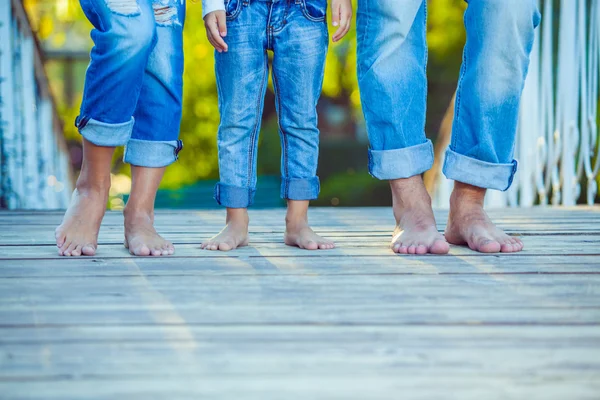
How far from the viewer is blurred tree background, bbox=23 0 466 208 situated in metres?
5.92

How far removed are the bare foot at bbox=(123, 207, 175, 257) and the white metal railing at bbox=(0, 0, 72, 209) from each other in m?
1.48

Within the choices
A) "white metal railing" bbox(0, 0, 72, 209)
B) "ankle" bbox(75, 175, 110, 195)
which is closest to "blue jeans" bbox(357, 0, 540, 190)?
"ankle" bbox(75, 175, 110, 195)

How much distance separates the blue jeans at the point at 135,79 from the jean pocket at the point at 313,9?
11.8 inches

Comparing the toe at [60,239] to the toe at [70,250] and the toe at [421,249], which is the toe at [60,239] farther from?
the toe at [421,249]

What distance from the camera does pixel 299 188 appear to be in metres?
1.97

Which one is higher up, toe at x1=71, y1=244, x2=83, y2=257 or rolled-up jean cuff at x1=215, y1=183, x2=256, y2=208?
rolled-up jean cuff at x1=215, y1=183, x2=256, y2=208

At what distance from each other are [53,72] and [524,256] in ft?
33.6

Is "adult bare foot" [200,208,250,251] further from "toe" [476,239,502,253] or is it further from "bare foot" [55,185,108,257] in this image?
"toe" [476,239,502,253]

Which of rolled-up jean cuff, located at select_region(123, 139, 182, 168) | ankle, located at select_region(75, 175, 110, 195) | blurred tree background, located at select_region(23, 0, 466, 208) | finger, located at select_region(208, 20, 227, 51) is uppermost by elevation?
finger, located at select_region(208, 20, 227, 51)

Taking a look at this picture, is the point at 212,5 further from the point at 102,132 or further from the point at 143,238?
the point at 143,238

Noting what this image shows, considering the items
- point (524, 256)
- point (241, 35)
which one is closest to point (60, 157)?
point (241, 35)

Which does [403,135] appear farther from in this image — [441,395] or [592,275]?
[441,395]

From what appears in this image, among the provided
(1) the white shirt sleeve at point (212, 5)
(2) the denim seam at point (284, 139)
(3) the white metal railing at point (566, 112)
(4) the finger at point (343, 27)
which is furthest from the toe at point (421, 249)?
(3) the white metal railing at point (566, 112)

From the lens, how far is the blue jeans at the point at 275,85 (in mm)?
1876
